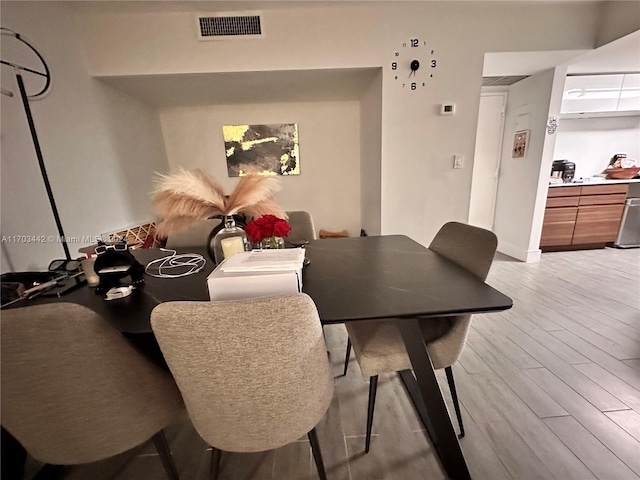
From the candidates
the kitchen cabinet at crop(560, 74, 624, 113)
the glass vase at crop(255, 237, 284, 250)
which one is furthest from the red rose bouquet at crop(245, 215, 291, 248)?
the kitchen cabinet at crop(560, 74, 624, 113)

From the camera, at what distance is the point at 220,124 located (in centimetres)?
318

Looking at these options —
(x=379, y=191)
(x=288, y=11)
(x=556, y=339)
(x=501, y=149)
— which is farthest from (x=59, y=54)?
(x=501, y=149)

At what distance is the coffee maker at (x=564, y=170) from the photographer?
3.35 metres

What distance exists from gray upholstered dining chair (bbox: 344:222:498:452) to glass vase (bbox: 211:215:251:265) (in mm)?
585

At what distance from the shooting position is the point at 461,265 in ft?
3.65

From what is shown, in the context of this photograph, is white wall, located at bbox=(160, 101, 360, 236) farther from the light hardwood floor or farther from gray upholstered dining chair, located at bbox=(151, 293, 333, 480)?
gray upholstered dining chair, located at bbox=(151, 293, 333, 480)

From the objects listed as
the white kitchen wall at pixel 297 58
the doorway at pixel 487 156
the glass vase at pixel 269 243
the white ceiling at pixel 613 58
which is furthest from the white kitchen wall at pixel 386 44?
the glass vase at pixel 269 243

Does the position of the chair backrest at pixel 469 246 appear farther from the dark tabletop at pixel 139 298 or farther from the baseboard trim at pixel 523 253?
the baseboard trim at pixel 523 253

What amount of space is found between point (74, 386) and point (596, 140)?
5.71 meters

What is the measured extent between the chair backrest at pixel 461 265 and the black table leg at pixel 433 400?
0.13 metres

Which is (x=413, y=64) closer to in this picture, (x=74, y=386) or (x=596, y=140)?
(x=74, y=386)

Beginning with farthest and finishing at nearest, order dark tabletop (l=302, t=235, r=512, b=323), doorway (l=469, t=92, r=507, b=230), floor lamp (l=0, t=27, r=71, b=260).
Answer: doorway (l=469, t=92, r=507, b=230) < floor lamp (l=0, t=27, r=71, b=260) < dark tabletop (l=302, t=235, r=512, b=323)

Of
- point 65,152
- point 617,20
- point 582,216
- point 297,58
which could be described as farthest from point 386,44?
point 582,216

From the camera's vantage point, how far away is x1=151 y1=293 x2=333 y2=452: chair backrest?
567 mm
